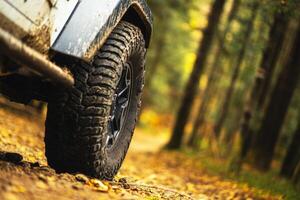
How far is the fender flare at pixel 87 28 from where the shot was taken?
3.85 meters

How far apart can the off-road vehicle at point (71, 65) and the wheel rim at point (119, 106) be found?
0.02 metres

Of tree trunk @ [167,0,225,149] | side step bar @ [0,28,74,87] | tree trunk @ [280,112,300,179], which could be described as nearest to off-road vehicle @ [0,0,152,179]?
side step bar @ [0,28,74,87]

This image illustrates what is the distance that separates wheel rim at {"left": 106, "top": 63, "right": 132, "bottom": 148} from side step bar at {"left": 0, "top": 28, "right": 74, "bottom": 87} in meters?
1.09

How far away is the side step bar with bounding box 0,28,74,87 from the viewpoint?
3.28 m

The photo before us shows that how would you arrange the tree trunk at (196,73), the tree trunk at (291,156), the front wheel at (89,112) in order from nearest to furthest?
the front wheel at (89,112)
the tree trunk at (291,156)
the tree trunk at (196,73)

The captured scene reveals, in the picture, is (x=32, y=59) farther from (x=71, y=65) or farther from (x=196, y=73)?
(x=196, y=73)

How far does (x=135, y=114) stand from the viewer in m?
5.50

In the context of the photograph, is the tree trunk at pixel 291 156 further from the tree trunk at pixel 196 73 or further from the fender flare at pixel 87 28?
the fender flare at pixel 87 28

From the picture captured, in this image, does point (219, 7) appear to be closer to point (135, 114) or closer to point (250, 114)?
point (250, 114)

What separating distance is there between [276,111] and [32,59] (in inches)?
490

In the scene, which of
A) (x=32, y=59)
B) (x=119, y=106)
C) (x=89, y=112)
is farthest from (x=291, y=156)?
(x=32, y=59)

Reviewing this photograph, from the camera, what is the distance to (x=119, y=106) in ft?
16.9

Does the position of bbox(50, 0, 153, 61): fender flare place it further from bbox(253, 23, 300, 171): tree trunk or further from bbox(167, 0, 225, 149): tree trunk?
bbox(167, 0, 225, 149): tree trunk

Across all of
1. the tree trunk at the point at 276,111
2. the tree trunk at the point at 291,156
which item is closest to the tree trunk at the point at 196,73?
the tree trunk at the point at 276,111
